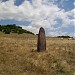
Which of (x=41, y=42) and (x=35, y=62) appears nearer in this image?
(x=35, y=62)

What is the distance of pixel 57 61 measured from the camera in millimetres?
22859

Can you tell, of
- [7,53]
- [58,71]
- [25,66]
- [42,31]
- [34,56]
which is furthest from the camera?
[42,31]

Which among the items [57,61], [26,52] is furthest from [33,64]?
[26,52]

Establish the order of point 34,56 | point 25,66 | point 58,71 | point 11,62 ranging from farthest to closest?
point 34,56 → point 11,62 → point 25,66 → point 58,71

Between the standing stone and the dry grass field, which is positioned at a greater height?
the standing stone

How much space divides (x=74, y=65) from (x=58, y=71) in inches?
87.1

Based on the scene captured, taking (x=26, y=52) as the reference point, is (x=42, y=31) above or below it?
above

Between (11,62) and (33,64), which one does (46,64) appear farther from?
(11,62)

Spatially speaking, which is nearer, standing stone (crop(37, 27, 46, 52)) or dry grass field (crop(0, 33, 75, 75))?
dry grass field (crop(0, 33, 75, 75))

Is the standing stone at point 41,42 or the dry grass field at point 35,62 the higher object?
the standing stone at point 41,42

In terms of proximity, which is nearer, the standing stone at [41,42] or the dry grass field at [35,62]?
the dry grass field at [35,62]

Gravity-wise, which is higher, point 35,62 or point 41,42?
point 41,42

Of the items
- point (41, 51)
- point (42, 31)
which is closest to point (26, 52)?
point (41, 51)

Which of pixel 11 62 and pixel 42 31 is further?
pixel 42 31
